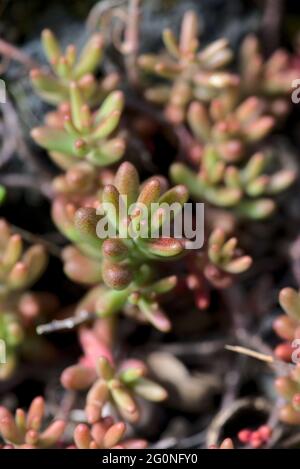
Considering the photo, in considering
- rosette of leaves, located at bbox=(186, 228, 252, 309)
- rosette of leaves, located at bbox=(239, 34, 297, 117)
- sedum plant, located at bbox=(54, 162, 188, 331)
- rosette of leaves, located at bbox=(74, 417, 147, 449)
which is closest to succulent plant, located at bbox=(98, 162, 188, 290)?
sedum plant, located at bbox=(54, 162, 188, 331)

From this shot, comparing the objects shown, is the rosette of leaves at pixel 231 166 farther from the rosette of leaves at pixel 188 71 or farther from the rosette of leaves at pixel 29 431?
the rosette of leaves at pixel 29 431

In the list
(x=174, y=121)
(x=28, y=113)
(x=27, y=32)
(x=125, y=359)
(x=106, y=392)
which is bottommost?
(x=106, y=392)

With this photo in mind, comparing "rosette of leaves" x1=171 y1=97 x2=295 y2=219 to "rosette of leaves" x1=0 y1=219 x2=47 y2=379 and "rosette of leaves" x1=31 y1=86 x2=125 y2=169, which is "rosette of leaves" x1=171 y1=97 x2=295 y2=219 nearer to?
"rosette of leaves" x1=31 y1=86 x2=125 y2=169

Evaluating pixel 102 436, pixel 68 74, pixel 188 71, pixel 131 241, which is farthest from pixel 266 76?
pixel 102 436

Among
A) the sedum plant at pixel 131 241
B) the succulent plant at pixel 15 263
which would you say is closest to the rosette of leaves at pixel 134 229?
the sedum plant at pixel 131 241
